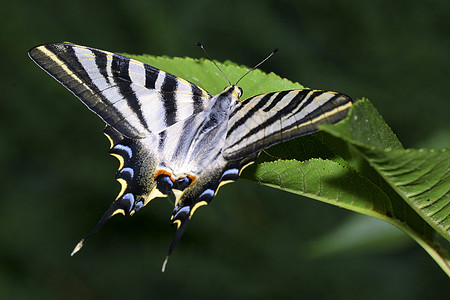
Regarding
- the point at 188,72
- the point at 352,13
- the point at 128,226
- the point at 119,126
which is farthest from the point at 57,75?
the point at 352,13

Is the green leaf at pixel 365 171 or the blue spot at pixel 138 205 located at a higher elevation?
the green leaf at pixel 365 171

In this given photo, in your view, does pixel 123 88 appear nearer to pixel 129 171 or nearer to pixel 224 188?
pixel 129 171

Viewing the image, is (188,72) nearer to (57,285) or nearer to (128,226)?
(128,226)

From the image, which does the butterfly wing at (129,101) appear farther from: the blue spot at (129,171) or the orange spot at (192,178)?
the orange spot at (192,178)

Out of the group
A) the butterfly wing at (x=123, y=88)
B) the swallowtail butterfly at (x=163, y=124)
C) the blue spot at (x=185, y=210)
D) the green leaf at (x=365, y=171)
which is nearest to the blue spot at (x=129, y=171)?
the swallowtail butterfly at (x=163, y=124)

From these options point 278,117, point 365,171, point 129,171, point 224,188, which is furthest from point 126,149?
point 224,188

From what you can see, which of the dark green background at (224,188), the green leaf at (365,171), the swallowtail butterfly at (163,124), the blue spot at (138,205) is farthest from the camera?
the dark green background at (224,188)
